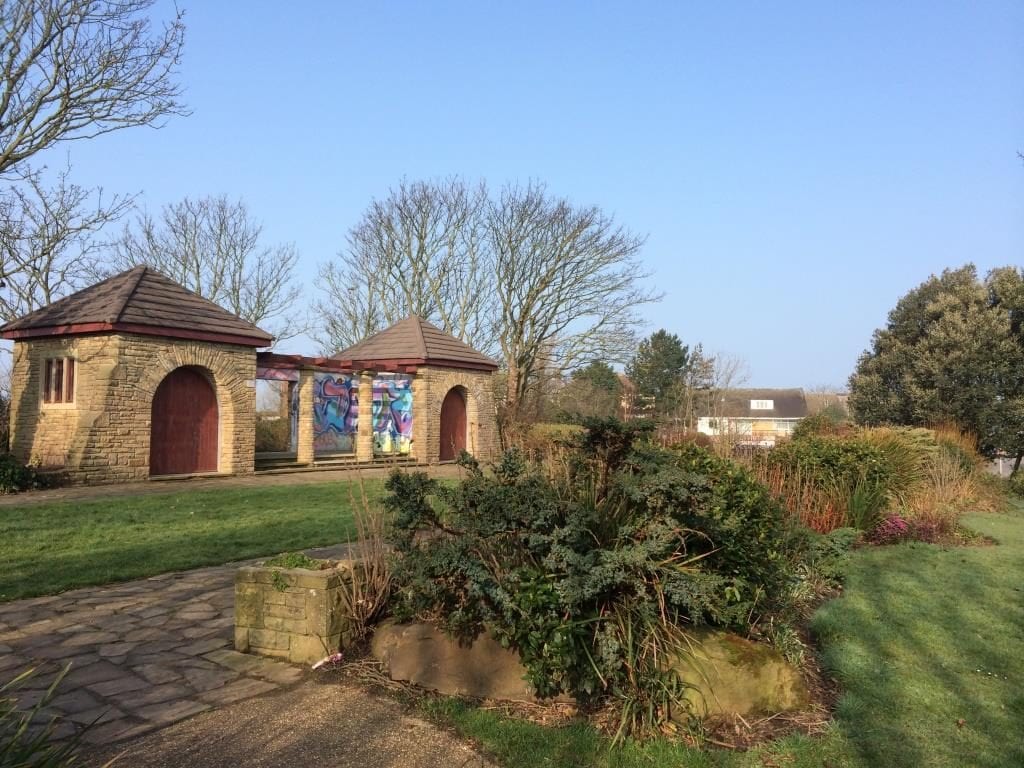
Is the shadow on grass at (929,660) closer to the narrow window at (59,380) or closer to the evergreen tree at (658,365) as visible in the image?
the narrow window at (59,380)

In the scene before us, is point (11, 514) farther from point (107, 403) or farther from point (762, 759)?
point (762, 759)

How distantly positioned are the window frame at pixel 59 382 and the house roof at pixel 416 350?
8149 mm

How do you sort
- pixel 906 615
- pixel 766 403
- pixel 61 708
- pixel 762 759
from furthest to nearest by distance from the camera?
1. pixel 766 403
2. pixel 906 615
3. pixel 61 708
4. pixel 762 759

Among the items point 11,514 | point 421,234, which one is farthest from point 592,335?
point 11,514

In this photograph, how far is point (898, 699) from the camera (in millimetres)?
4207

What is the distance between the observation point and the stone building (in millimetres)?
15320

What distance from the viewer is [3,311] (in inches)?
963

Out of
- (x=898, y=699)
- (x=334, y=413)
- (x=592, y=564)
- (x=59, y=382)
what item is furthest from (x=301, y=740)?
(x=334, y=413)

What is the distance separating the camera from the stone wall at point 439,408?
75.3ft

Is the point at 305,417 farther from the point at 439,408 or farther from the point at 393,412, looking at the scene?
the point at 439,408

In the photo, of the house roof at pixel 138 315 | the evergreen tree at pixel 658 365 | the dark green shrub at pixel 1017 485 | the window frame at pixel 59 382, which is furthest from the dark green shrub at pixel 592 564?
the evergreen tree at pixel 658 365

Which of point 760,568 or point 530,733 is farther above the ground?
point 760,568

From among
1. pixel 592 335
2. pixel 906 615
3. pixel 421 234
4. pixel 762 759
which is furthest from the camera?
pixel 421 234

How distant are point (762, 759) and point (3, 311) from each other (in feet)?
92.6
